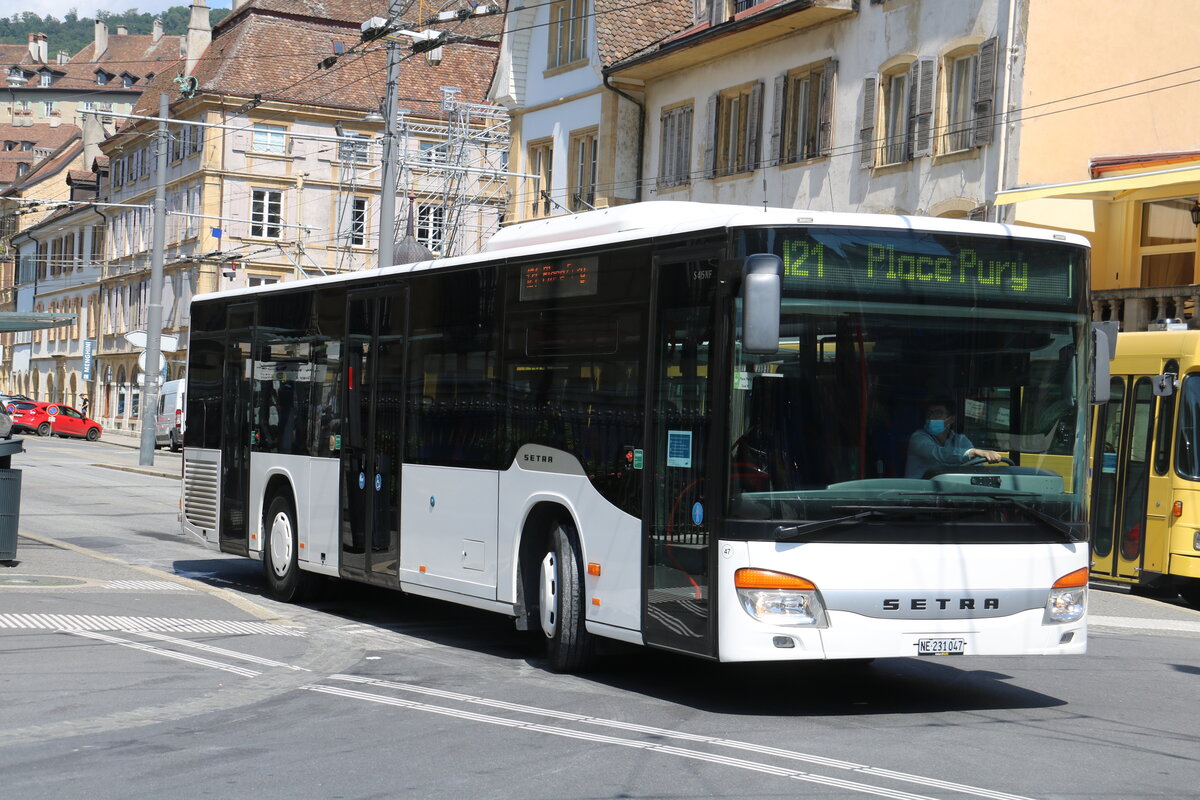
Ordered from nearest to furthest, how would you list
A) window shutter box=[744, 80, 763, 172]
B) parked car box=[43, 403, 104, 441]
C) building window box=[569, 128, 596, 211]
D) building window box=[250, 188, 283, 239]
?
window shutter box=[744, 80, 763, 172] < building window box=[569, 128, 596, 211] < parked car box=[43, 403, 104, 441] < building window box=[250, 188, 283, 239]

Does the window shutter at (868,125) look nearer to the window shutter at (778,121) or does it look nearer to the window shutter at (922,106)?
the window shutter at (922,106)

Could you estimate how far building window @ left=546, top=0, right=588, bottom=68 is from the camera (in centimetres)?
3666

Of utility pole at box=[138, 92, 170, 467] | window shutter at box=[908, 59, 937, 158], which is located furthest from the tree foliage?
window shutter at box=[908, 59, 937, 158]

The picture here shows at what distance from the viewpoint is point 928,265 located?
9.91m

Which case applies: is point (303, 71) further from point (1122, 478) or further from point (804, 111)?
point (1122, 478)

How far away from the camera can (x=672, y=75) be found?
3434 cm

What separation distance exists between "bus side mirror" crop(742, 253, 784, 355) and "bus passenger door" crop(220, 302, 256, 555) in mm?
8748

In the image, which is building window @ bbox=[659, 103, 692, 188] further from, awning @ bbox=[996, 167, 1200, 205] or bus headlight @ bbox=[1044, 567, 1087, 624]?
bus headlight @ bbox=[1044, 567, 1087, 624]

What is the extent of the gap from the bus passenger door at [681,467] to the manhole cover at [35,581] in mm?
7663

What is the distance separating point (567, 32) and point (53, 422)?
39.2 meters

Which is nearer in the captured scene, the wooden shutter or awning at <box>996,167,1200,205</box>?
awning at <box>996,167,1200,205</box>

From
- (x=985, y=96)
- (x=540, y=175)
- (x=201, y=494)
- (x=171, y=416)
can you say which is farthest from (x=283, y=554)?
(x=171, y=416)

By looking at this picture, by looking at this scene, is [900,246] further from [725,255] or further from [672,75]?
[672,75]

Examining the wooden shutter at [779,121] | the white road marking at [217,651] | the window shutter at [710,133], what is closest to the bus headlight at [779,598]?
the white road marking at [217,651]
